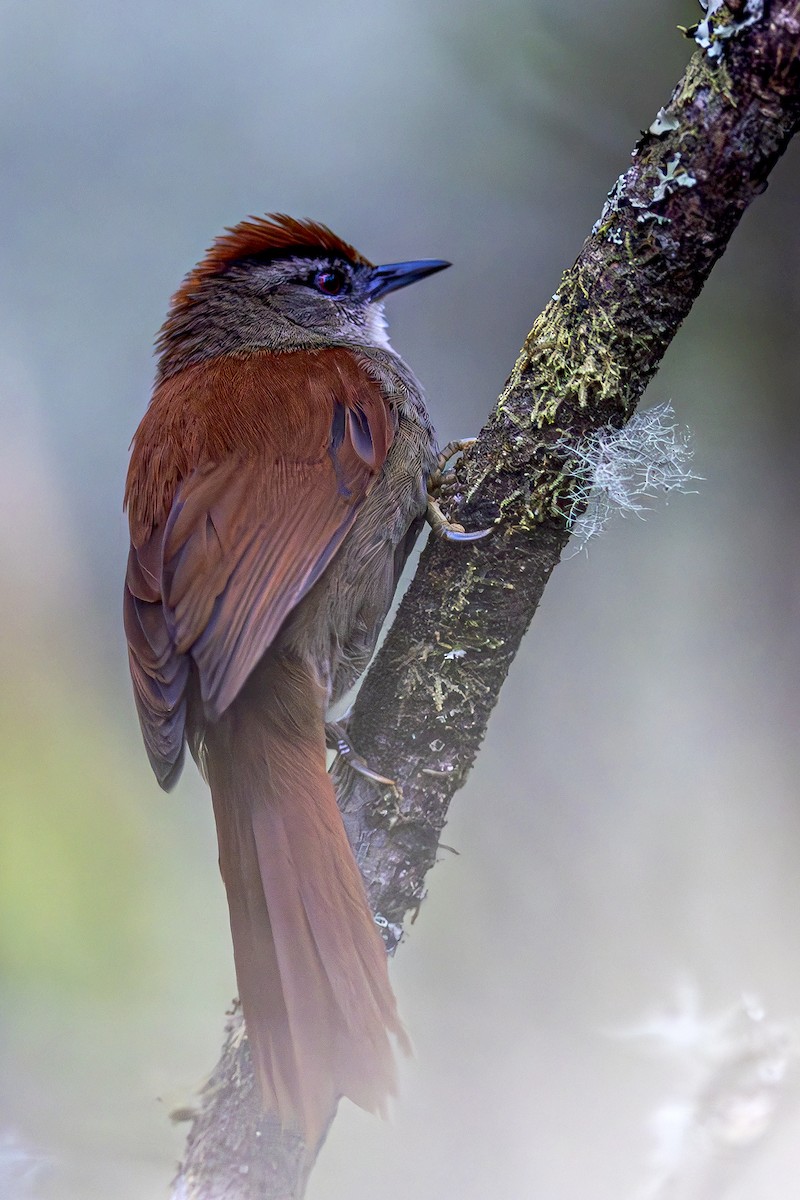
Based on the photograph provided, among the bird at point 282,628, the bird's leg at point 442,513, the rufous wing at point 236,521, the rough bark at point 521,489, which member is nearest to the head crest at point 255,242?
the bird at point 282,628

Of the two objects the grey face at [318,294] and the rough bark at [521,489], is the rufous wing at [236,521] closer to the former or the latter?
the rough bark at [521,489]

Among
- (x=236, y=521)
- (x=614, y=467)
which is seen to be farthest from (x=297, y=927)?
(x=614, y=467)

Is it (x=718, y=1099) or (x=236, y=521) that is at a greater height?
(x=236, y=521)

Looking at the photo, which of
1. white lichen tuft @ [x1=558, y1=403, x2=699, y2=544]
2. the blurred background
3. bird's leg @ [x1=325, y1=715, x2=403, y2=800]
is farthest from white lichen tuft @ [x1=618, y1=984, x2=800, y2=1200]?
white lichen tuft @ [x1=558, y1=403, x2=699, y2=544]

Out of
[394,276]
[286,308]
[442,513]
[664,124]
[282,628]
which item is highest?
[394,276]

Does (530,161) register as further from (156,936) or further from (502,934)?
(156,936)

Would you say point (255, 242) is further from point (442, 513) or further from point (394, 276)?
point (442, 513)

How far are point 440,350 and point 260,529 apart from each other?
2.62ft

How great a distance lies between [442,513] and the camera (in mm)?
1063

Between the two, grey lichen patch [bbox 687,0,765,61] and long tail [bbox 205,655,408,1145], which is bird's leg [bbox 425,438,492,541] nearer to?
long tail [bbox 205,655,408,1145]

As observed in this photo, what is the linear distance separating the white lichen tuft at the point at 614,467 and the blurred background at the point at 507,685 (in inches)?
21.9

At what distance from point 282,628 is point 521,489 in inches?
14.2

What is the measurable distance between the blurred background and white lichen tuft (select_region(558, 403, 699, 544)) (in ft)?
1.83

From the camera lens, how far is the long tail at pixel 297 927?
882mm
